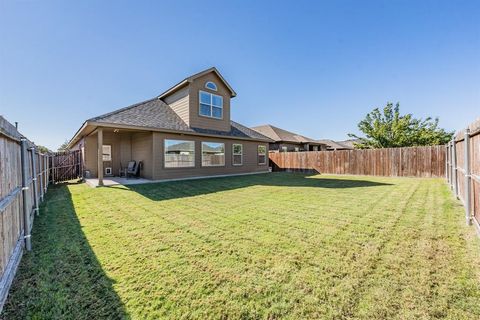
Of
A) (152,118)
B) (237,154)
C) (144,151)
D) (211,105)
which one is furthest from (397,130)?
(144,151)

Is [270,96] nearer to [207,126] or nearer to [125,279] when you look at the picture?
[207,126]

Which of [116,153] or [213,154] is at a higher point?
[116,153]

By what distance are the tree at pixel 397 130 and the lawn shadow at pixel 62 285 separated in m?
24.7

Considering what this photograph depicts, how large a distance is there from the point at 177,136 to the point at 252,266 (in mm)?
9471

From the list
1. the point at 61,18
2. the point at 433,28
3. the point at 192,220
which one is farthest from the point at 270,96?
the point at 192,220

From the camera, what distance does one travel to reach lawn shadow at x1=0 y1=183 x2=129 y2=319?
73.0 inches

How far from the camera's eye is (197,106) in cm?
1209

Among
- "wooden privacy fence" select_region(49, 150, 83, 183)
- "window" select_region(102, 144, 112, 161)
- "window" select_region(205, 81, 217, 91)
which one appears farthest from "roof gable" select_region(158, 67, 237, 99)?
"wooden privacy fence" select_region(49, 150, 83, 183)

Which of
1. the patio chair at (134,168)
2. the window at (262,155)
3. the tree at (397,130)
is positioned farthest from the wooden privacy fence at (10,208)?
the tree at (397,130)

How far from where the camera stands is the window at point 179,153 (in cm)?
1075

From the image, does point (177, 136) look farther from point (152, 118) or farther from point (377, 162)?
point (377, 162)

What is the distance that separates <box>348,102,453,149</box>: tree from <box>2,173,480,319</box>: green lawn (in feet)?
65.0

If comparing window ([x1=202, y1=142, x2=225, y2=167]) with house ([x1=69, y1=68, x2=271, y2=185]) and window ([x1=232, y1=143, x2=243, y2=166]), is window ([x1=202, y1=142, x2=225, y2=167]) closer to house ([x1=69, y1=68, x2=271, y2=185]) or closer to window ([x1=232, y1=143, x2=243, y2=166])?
house ([x1=69, y1=68, x2=271, y2=185])

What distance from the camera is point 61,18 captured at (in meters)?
8.23
